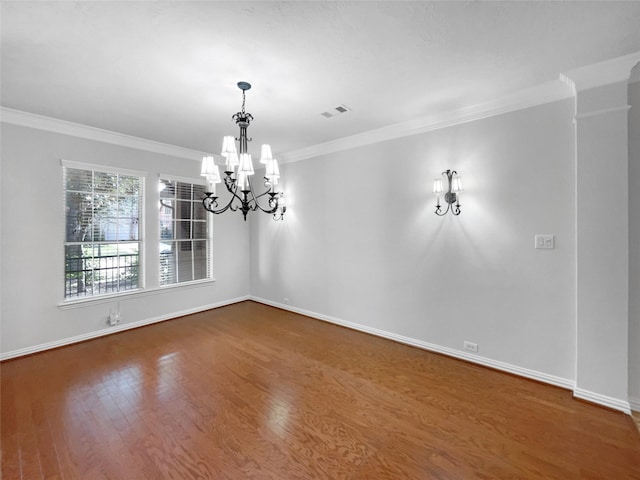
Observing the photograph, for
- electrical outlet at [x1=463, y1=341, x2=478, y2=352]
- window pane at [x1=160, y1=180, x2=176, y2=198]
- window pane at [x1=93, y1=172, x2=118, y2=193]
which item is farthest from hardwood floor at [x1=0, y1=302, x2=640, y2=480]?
window pane at [x1=160, y1=180, x2=176, y2=198]

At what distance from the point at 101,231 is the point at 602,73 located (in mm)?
5816

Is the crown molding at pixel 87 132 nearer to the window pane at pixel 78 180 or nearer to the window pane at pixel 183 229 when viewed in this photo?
the window pane at pixel 78 180

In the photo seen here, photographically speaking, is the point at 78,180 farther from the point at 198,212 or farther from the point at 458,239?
the point at 458,239

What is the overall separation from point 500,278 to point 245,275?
450 cm

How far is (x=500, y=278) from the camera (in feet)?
9.84

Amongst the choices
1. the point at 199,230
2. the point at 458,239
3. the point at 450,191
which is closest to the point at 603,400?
the point at 458,239

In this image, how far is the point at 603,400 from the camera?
2391 millimetres

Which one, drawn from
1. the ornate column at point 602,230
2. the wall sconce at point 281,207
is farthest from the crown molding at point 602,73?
the wall sconce at point 281,207

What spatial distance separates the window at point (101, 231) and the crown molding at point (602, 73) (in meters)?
5.33

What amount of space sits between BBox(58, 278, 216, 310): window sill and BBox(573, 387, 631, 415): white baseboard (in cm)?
515

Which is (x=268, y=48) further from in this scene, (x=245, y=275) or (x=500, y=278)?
(x=245, y=275)

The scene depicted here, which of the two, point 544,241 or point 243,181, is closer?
point 243,181

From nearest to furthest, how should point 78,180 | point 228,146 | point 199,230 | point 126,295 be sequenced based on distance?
point 228,146 → point 78,180 → point 126,295 → point 199,230

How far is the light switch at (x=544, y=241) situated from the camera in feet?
8.91
